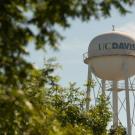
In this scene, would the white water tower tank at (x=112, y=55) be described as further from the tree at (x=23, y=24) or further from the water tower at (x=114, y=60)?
the tree at (x=23, y=24)

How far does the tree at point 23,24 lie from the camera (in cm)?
988

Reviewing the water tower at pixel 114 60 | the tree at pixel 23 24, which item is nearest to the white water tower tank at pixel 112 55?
the water tower at pixel 114 60

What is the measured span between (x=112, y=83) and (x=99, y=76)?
10.8 ft

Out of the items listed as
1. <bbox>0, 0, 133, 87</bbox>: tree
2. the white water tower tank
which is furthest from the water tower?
<bbox>0, 0, 133, 87</bbox>: tree

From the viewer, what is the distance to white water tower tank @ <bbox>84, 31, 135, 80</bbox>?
5769 cm

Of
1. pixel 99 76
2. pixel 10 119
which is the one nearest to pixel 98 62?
pixel 99 76

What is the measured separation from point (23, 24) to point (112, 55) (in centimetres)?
4775

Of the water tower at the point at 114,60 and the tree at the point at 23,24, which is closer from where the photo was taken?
the tree at the point at 23,24

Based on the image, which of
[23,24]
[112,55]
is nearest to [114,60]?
[112,55]

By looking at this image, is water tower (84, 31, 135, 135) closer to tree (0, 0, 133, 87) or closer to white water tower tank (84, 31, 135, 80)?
white water tower tank (84, 31, 135, 80)

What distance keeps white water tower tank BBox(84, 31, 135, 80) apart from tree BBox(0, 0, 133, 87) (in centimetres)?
4739

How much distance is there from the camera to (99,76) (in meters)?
60.4

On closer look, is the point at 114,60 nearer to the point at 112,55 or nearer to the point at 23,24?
the point at 112,55

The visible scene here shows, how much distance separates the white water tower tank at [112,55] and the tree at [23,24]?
155 feet
